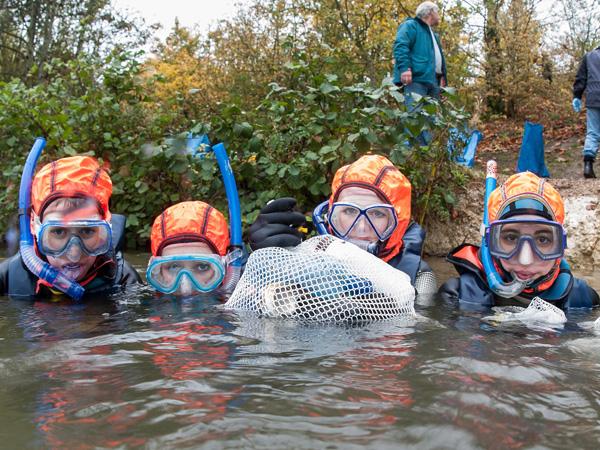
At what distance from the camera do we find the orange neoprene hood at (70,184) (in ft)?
13.1

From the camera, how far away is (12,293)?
438 centimetres

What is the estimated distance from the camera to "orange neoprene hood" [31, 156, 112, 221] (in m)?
4.01

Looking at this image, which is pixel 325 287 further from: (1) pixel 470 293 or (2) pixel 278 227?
(1) pixel 470 293

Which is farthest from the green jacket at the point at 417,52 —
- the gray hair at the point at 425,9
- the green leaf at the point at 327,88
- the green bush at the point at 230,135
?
the green leaf at the point at 327,88

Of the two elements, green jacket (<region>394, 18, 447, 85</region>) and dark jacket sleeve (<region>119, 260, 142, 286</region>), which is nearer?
dark jacket sleeve (<region>119, 260, 142, 286</region>)

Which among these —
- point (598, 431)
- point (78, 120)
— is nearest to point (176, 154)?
point (78, 120)

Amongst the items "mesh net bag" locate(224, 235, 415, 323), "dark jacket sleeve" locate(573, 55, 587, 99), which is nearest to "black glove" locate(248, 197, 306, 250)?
"mesh net bag" locate(224, 235, 415, 323)

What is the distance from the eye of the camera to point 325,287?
3.30 metres

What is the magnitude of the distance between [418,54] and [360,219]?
3.99m

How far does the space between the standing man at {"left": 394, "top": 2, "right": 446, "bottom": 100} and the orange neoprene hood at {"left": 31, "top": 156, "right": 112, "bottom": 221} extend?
4.13 metres

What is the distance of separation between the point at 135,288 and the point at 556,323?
120 inches

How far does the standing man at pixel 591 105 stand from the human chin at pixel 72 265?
22.4 ft

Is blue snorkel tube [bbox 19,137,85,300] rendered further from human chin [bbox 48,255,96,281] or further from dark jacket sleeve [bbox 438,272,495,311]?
dark jacket sleeve [bbox 438,272,495,311]

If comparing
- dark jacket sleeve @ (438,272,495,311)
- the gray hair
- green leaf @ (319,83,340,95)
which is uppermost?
the gray hair
